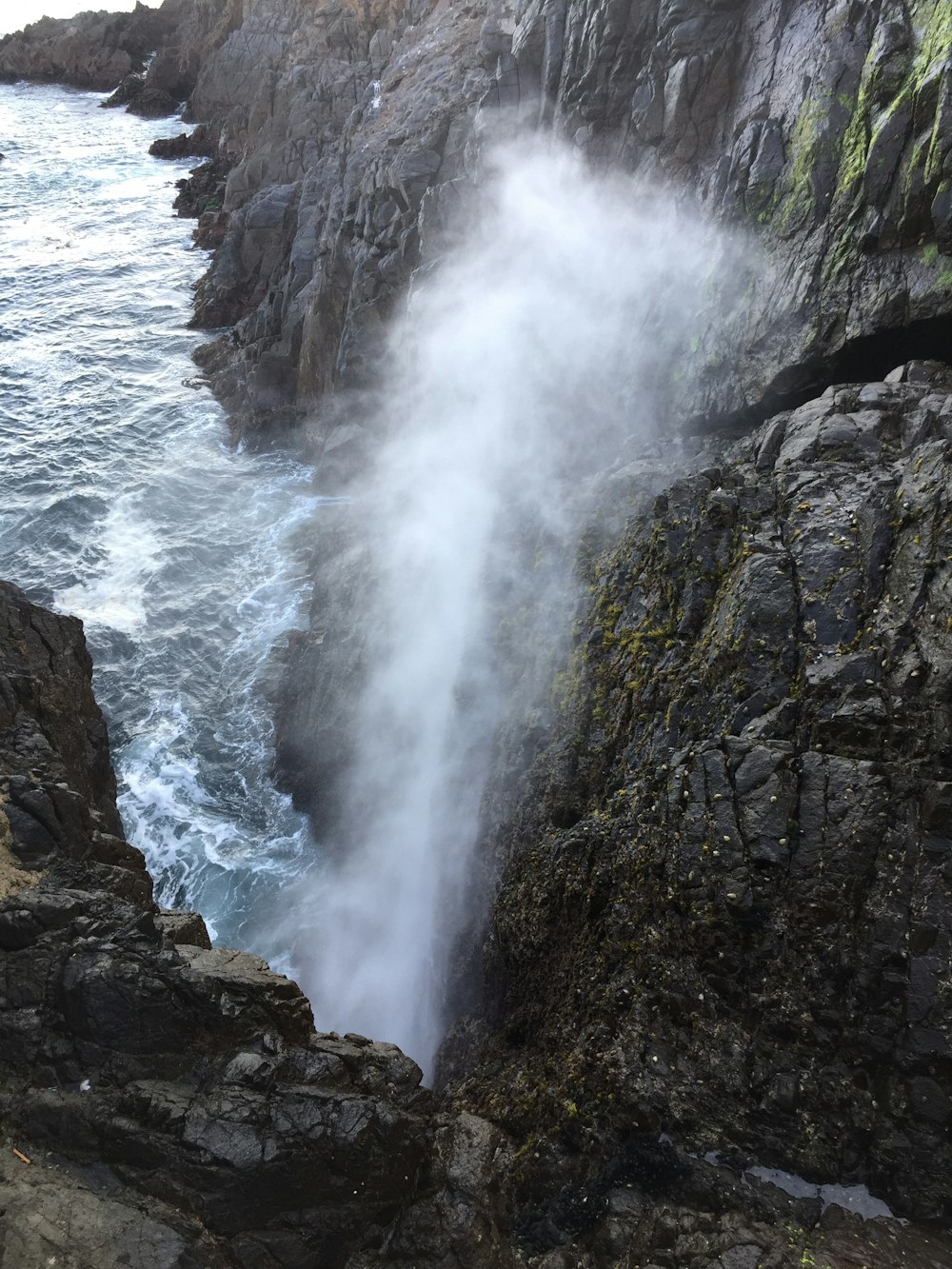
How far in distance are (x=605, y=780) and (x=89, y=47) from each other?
89532 mm

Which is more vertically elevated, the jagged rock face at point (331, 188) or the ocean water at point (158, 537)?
the jagged rock face at point (331, 188)

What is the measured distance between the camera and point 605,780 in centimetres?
1174

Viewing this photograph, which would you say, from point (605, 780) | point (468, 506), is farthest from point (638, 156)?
point (605, 780)

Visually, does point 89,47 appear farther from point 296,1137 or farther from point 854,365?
point 296,1137

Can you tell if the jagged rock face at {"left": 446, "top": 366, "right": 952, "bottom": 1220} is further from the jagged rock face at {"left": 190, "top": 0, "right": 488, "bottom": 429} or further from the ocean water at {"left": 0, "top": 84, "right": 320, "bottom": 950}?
the jagged rock face at {"left": 190, "top": 0, "right": 488, "bottom": 429}

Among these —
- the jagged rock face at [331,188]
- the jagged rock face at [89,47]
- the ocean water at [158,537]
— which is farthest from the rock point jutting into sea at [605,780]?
the jagged rock face at [89,47]

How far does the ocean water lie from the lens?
18.6 meters

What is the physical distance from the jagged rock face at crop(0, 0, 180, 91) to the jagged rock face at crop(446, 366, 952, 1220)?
83.8 meters

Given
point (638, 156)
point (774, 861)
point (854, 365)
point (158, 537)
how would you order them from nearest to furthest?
point (774, 861), point (854, 365), point (638, 156), point (158, 537)

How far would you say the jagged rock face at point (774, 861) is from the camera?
802 cm

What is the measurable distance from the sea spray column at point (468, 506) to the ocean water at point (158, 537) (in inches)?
100

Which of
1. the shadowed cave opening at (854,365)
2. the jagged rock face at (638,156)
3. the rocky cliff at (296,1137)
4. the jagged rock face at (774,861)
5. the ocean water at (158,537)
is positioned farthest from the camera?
the ocean water at (158,537)

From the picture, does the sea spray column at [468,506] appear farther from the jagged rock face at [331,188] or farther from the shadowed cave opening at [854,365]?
the jagged rock face at [331,188]

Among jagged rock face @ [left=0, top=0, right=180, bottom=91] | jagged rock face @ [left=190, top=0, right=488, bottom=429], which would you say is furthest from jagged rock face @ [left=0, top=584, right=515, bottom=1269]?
jagged rock face @ [left=0, top=0, right=180, bottom=91]
